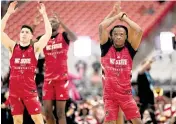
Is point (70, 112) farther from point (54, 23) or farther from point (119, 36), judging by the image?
point (119, 36)

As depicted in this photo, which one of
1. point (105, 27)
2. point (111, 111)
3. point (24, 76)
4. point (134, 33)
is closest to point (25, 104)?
point (24, 76)

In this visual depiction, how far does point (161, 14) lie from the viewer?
1460cm

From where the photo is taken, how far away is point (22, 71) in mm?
7328

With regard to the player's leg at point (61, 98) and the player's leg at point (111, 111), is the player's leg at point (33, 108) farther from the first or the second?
the player's leg at point (111, 111)

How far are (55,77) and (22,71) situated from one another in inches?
25.7

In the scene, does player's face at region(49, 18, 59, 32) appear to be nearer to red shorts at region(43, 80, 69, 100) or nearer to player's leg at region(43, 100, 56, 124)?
red shorts at region(43, 80, 69, 100)

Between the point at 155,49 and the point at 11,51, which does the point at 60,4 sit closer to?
the point at 155,49

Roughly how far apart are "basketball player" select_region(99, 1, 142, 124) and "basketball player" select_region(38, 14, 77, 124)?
2.97ft

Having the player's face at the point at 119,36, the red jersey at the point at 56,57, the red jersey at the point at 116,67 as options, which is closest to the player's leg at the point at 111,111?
the red jersey at the point at 116,67

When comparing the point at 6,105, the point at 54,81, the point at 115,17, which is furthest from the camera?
the point at 6,105

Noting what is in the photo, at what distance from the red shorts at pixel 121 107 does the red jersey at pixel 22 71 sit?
42.9 inches

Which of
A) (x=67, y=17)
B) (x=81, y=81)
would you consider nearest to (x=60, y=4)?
(x=67, y=17)

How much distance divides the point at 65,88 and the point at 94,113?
247cm

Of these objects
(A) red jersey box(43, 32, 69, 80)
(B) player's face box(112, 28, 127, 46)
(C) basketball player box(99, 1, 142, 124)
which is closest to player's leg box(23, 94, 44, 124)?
(A) red jersey box(43, 32, 69, 80)
